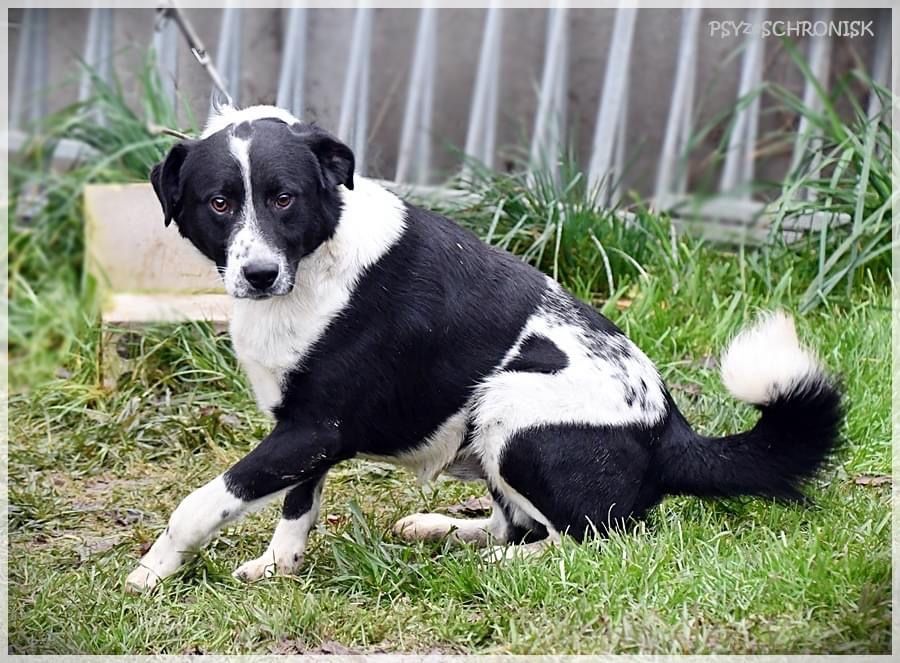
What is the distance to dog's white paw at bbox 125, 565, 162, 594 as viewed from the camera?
3305 mm

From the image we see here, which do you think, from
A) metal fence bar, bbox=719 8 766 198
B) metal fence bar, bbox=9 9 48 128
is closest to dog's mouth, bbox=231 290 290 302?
metal fence bar, bbox=719 8 766 198

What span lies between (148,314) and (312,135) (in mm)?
2054

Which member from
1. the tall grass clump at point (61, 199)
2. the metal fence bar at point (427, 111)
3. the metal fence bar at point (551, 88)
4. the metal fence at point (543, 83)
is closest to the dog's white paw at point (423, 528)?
the tall grass clump at point (61, 199)

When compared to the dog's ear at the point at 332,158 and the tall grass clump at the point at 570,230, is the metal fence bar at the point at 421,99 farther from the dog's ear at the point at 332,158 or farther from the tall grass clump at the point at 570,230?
the dog's ear at the point at 332,158

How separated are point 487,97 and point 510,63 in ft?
2.02

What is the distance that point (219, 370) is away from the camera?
4910 millimetres

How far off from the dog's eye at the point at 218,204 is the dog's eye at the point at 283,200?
129mm

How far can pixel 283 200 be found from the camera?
3.15 m

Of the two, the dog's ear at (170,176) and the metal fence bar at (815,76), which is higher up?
the metal fence bar at (815,76)

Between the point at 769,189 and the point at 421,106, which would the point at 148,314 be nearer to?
the point at 421,106

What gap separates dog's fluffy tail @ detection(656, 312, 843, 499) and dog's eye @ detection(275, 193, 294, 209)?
3.99ft

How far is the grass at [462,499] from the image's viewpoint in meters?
2.96

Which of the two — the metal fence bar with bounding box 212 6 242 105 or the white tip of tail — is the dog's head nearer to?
the white tip of tail

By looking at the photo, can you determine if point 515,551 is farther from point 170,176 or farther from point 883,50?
point 883,50
